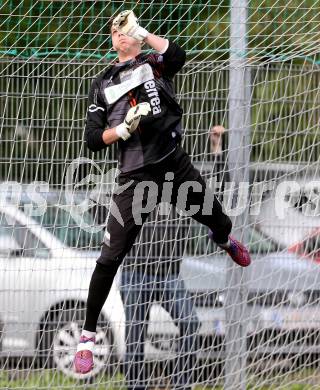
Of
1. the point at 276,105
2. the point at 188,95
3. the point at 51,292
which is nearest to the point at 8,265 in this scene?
the point at 51,292

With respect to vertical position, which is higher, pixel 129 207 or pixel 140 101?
pixel 140 101

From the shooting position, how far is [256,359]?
7242 millimetres

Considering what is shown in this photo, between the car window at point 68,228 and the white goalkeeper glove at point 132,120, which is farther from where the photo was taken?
the car window at point 68,228

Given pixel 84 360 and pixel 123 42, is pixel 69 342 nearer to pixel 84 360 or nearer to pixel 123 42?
pixel 84 360

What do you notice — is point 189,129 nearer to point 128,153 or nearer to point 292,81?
point 292,81

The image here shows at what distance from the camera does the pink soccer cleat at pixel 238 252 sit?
6.29 metres

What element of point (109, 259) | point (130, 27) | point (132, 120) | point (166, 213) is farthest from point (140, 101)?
point (166, 213)

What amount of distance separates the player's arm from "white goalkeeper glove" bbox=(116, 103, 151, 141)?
0.34 m

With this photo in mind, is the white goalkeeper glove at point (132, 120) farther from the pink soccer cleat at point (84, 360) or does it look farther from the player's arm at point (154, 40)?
the pink soccer cleat at point (84, 360)

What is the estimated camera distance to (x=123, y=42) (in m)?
5.75

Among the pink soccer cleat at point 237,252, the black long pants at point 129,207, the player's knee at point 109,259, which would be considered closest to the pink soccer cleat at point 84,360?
the black long pants at point 129,207

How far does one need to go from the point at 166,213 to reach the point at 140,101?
141 centimetres

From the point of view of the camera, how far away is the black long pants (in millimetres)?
5777

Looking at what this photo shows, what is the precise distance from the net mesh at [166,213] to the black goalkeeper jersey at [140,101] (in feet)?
2.95
